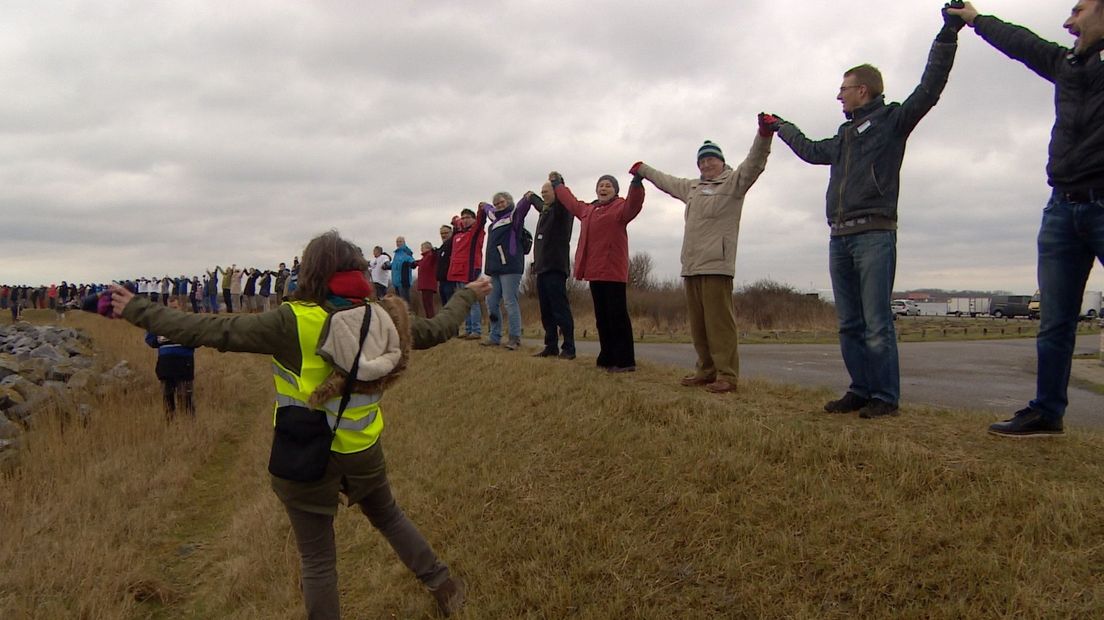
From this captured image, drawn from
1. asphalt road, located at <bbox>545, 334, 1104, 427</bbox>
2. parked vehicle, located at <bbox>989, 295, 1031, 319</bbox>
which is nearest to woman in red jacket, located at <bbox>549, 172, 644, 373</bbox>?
asphalt road, located at <bbox>545, 334, 1104, 427</bbox>

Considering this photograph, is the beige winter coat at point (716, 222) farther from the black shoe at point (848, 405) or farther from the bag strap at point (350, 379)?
the bag strap at point (350, 379)

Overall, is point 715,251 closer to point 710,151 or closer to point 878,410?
point 710,151

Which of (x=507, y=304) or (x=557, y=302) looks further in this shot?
(x=507, y=304)

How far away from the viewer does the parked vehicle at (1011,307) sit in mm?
52131

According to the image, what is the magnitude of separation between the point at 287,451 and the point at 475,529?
5.80ft

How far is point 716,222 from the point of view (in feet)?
18.5

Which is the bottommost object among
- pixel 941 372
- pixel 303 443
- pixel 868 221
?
pixel 941 372

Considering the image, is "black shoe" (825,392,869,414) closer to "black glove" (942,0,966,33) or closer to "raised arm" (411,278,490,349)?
"black glove" (942,0,966,33)

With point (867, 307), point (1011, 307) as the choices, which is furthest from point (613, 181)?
point (1011, 307)

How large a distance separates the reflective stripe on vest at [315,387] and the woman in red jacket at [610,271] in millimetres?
3856

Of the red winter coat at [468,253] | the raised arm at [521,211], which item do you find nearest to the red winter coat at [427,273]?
the red winter coat at [468,253]

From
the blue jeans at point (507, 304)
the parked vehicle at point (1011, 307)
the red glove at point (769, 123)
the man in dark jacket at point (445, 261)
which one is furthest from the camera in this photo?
the parked vehicle at point (1011, 307)

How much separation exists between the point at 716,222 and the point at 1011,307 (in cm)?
6080

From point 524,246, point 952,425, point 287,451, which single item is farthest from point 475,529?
point 524,246
